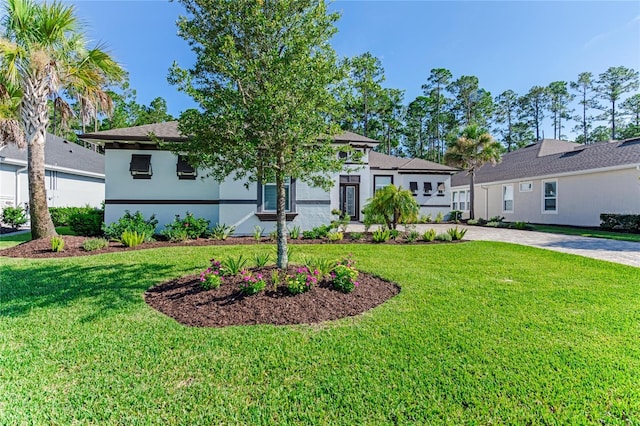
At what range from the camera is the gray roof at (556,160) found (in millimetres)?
14275

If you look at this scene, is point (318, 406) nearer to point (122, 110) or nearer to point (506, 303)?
point (506, 303)

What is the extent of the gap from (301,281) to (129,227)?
754 centimetres

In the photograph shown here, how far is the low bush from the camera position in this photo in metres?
12.7

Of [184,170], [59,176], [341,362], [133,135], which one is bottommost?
[341,362]

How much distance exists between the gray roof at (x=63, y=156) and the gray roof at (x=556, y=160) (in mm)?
26662

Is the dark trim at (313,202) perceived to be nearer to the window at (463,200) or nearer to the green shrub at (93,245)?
the green shrub at (93,245)

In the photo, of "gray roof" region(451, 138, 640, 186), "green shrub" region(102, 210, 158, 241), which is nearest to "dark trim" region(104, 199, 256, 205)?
"green shrub" region(102, 210, 158, 241)

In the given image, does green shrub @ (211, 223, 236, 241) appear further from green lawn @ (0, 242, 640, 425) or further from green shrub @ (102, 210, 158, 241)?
green lawn @ (0, 242, 640, 425)

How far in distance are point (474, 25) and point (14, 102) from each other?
51.6 ft

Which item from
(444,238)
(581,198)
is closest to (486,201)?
(581,198)

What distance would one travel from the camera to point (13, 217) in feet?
43.8

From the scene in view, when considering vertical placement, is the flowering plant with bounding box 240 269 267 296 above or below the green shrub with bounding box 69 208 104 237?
below

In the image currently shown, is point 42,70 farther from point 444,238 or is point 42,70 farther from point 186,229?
point 444,238

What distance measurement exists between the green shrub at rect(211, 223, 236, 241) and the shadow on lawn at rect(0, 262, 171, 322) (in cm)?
324
